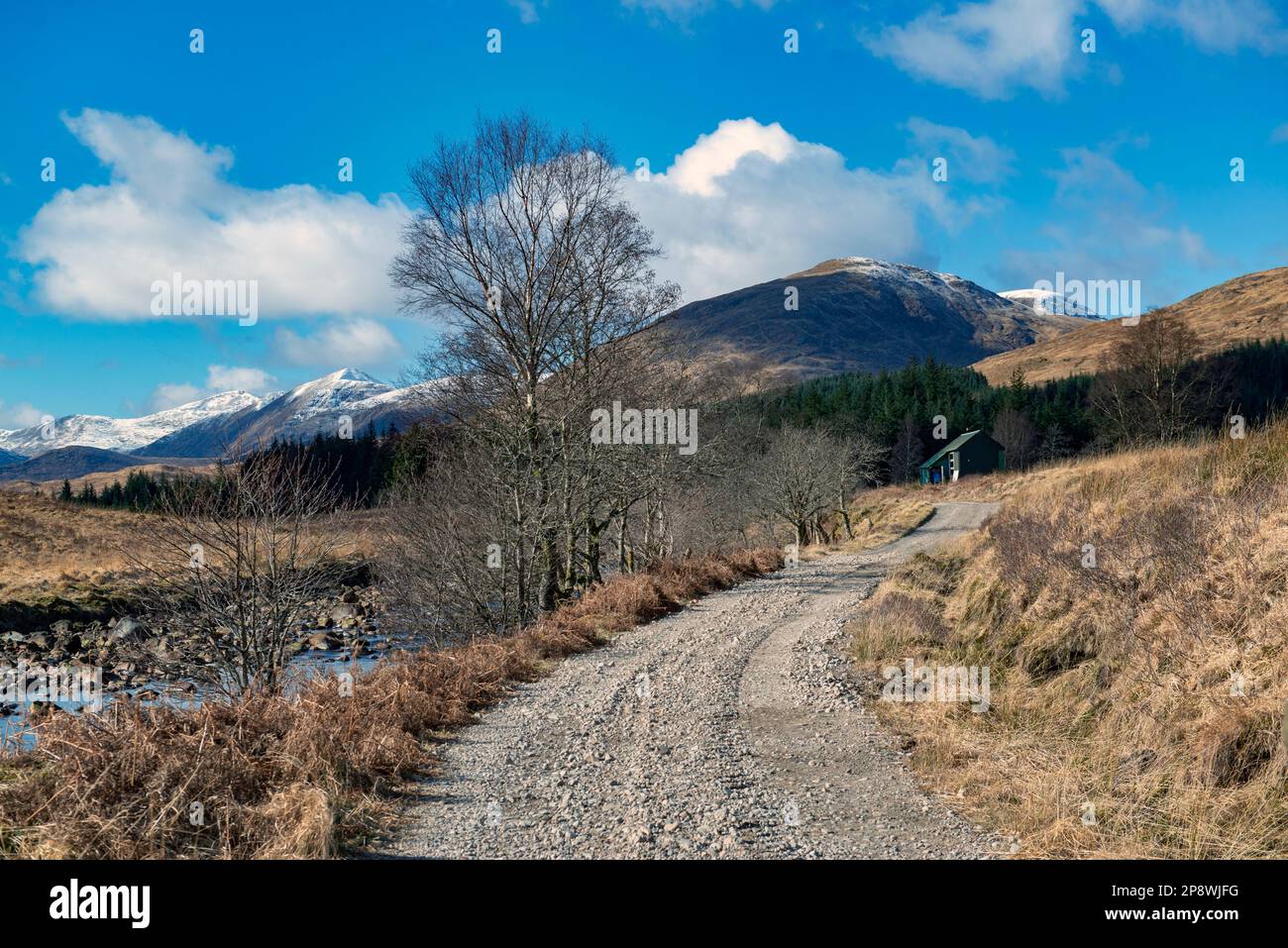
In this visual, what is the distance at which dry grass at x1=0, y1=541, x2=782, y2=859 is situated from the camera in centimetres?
461

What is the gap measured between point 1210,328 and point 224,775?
17654 centimetres

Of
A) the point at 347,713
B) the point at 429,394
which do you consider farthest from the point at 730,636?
the point at 429,394

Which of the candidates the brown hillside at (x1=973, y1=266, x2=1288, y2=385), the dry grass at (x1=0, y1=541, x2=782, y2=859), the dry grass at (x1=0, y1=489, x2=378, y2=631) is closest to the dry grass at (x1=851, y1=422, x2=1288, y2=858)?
the dry grass at (x1=0, y1=541, x2=782, y2=859)

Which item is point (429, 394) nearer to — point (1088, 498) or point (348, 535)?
point (348, 535)

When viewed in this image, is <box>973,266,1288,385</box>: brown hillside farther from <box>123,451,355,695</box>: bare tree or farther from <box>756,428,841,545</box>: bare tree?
<box>123,451,355,695</box>: bare tree

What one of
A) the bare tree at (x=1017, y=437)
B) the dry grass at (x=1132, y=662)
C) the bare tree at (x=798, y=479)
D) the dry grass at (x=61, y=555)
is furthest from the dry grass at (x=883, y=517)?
the bare tree at (x=1017, y=437)

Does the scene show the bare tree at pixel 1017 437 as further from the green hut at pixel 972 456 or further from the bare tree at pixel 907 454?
the bare tree at pixel 907 454

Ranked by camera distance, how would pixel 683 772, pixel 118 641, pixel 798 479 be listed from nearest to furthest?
pixel 683 772 < pixel 118 641 < pixel 798 479

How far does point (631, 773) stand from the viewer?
6.50 meters

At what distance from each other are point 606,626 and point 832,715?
5930 millimetres

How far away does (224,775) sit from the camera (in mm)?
5332

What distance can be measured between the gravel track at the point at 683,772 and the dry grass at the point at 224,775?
0.43 meters

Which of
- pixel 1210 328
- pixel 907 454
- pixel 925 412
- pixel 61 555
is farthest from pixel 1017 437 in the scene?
pixel 1210 328

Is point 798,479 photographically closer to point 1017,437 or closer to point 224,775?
point 224,775
